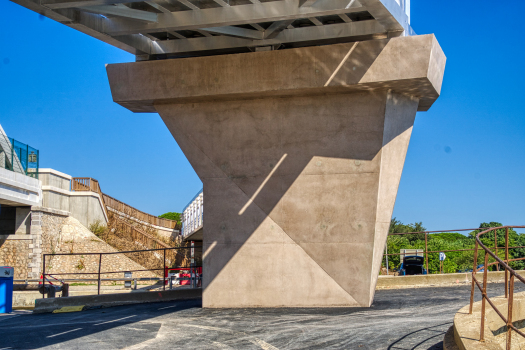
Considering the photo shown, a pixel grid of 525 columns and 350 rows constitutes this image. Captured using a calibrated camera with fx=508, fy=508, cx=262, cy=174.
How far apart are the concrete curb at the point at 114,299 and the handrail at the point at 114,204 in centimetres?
2782

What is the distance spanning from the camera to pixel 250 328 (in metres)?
8.65

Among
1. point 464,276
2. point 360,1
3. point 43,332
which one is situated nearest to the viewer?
point 360,1

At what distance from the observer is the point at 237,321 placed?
9.42 meters

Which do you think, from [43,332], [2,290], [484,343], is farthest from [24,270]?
[484,343]

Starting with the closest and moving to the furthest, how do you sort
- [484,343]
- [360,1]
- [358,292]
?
[484,343]
[360,1]
[358,292]

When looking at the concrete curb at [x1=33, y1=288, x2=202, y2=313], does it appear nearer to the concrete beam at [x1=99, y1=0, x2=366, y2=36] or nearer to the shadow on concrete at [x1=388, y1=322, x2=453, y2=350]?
the concrete beam at [x1=99, y1=0, x2=366, y2=36]

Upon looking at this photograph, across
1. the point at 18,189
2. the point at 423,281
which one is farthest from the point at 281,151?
the point at 18,189

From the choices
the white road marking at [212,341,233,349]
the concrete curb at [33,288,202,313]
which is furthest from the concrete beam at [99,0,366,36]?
the concrete curb at [33,288,202,313]

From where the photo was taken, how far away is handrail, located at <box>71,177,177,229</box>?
4078cm

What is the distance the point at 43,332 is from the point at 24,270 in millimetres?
23321

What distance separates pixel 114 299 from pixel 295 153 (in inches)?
276

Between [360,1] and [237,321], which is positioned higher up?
[360,1]

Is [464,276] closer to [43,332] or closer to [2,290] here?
[43,332]

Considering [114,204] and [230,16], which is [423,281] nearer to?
[230,16]
